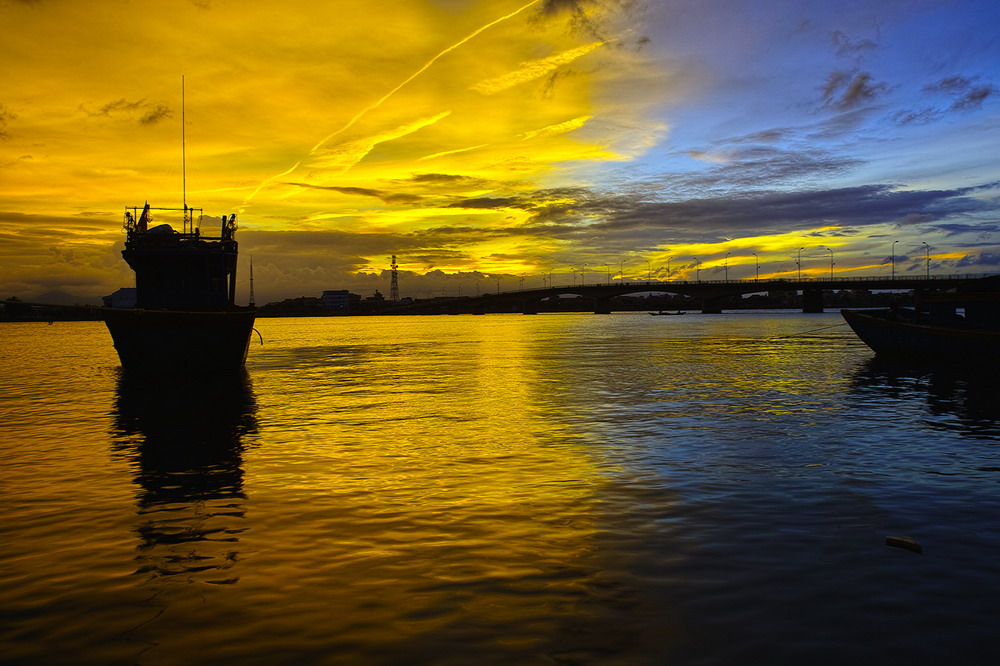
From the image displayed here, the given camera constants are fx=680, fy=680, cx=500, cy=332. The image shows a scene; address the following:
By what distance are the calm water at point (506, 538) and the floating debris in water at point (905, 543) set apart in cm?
14

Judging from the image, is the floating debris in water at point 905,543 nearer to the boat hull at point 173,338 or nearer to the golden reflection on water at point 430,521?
the golden reflection on water at point 430,521

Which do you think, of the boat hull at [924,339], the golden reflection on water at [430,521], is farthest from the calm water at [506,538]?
the boat hull at [924,339]

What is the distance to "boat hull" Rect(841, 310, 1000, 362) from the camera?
1465 inches

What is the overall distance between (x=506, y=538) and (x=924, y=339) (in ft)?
134

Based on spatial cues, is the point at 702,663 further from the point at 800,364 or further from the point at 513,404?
the point at 800,364

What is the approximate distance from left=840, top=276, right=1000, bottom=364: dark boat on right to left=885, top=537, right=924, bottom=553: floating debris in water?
Answer: 33.6 metres

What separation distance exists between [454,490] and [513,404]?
46.6ft

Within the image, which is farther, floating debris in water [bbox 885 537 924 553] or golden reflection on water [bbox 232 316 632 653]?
floating debris in water [bbox 885 537 924 553]

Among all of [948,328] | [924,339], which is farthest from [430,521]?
[924,339]

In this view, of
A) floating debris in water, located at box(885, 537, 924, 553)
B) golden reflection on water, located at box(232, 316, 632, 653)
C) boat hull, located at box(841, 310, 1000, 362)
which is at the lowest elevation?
golden reflection on water, located at box(232, 316, 632, 653)

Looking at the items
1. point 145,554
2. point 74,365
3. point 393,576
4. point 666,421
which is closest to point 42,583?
point 145,554

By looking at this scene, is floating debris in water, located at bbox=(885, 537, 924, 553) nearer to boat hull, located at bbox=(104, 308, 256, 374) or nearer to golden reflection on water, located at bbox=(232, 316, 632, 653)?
golden reflection on water, located at bbox=(232, 316, 632, 653)

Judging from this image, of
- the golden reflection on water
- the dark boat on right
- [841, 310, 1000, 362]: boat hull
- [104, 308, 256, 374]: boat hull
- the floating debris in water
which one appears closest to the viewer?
the golden reflection on water

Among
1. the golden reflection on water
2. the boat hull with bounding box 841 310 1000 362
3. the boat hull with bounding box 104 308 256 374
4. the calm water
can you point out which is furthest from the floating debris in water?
the boat hull with bounding box 104 308 256 374
